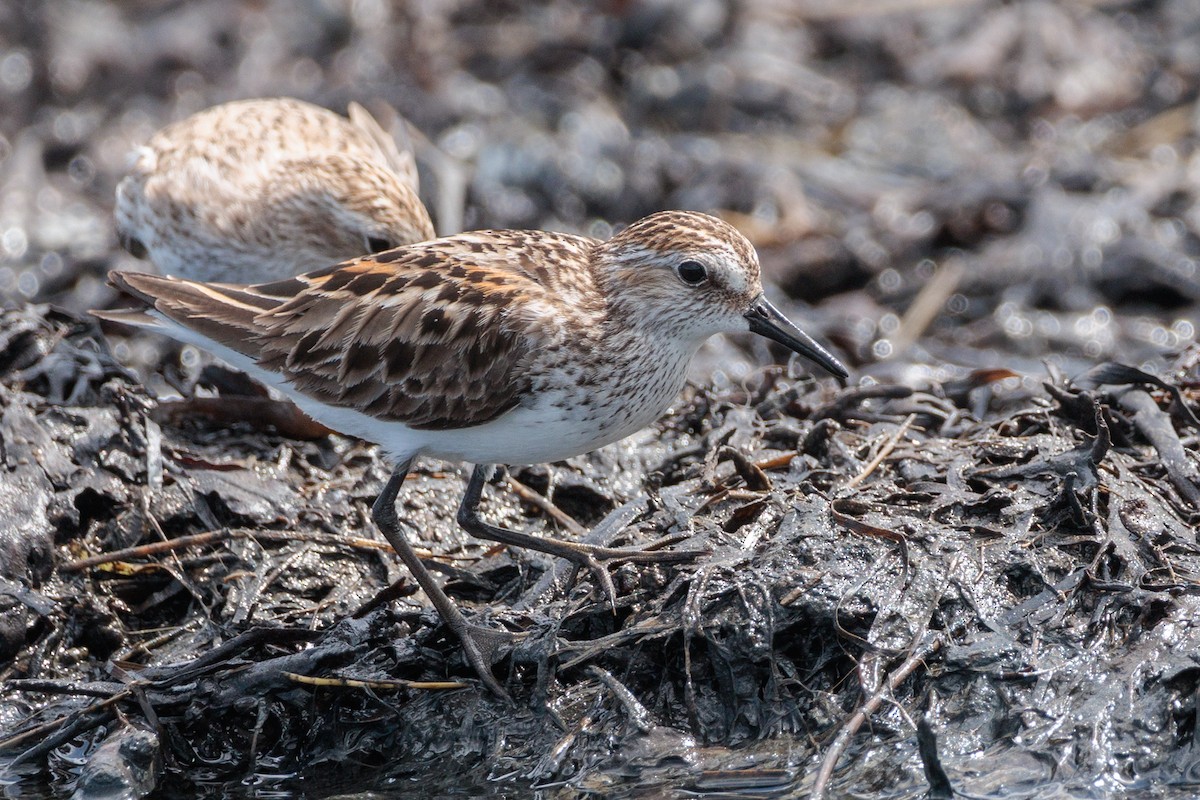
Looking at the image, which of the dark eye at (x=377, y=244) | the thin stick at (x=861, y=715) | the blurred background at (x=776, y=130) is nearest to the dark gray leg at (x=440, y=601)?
the thin stick at (x=861, y=715)

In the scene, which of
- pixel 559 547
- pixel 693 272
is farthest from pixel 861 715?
pixel 693 272

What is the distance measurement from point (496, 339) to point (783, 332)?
3.40ft

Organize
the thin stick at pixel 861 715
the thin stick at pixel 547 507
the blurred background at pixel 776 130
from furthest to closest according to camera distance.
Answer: the blurred background at pixel 776 130 → the thin stick at pixel 547 507 → the thin stick at pixel 861 715

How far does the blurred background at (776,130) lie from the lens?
8.69 meters

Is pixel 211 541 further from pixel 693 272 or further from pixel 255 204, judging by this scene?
pixel 255 204

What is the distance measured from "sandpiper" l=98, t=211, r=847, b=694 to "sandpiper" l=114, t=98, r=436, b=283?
68.3 inches

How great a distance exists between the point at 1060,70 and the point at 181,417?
7.31 meters

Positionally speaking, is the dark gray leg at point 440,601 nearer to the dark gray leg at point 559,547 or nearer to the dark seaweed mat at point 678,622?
the dark seaweed mat at point 678,622

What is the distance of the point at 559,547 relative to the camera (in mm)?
5086

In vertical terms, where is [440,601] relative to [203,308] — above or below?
below

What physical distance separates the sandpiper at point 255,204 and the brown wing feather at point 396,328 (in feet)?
5.51

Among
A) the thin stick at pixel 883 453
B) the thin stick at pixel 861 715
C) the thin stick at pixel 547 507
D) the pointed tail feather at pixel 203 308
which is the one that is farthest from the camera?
the thin stick at pixel 547 507

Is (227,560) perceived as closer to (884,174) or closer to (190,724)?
(190,724)

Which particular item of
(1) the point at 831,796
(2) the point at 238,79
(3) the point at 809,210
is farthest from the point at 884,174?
(1) the point at 831,796
